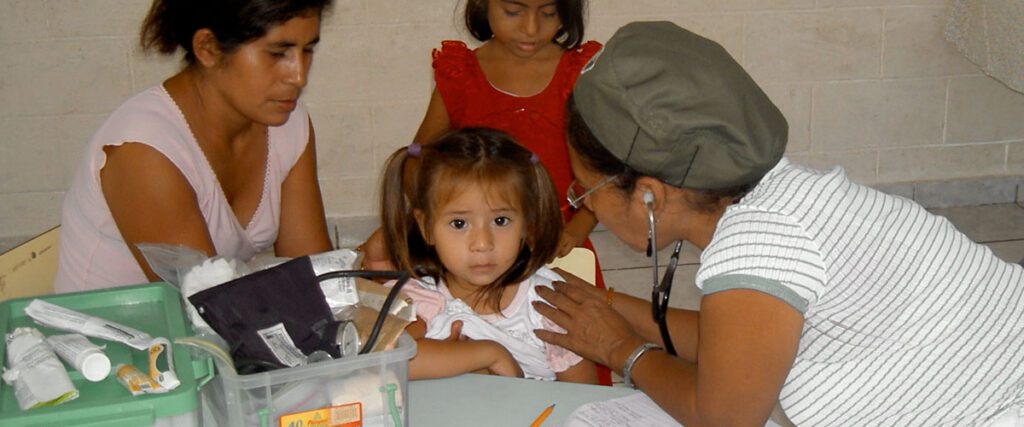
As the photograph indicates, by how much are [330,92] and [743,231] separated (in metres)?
2.51

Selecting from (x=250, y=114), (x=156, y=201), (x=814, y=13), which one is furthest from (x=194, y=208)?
(x=814, y=13)

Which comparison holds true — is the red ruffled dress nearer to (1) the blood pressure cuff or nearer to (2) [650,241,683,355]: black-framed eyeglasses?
(2) [650,241,683,355]: black-framed eyeglasses

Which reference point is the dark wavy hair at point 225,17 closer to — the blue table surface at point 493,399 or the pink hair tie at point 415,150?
the pink hair tie at point 415,150

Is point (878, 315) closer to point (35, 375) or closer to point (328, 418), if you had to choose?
point (328, 418)

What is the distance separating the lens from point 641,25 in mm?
1326

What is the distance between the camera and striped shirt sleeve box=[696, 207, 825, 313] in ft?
4.01

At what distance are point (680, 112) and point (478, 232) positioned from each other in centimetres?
58

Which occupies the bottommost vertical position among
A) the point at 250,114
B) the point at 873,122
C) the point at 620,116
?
the point at 873,122

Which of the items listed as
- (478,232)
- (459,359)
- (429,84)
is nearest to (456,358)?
(459,359)

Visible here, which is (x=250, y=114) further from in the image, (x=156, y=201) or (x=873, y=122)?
(x=873, y=122)

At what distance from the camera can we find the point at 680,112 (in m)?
1.24

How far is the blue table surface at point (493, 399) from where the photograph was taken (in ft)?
4.60

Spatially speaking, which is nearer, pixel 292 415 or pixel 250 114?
pixel 292 415

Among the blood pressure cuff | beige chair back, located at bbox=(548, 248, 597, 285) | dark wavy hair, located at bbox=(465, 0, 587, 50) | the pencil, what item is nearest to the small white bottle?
the blood pressure cuff
